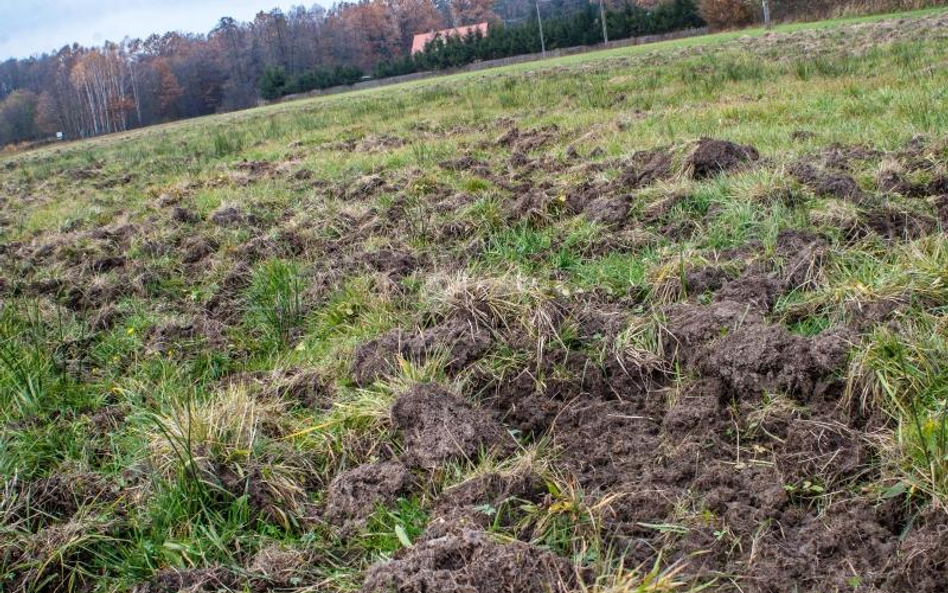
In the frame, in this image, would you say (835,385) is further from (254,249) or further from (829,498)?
(254,249)

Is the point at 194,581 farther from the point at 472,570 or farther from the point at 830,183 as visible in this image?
the point at 830,183

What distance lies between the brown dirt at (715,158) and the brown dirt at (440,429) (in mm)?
3450

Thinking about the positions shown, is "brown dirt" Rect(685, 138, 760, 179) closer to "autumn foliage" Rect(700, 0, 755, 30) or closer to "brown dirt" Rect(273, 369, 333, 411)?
"brown dirt" Rect(273, 369, 333, 411)

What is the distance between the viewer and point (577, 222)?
4.98 m

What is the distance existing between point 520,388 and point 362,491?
89cm

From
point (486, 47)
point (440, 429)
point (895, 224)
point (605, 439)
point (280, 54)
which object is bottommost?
point (605, 439)

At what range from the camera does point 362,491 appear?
8.20ft

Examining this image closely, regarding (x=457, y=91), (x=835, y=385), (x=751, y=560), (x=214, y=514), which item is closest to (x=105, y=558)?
(x=214, y=514)

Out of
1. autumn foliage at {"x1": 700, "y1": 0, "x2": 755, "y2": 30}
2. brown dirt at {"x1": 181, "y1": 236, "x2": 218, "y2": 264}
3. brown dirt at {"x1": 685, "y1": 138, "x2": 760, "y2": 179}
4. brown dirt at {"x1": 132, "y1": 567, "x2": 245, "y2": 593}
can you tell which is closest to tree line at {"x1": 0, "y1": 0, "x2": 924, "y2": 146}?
autumn foliage at {"x1": 700, "y1": 0, "x2": 755, "y2": 30}

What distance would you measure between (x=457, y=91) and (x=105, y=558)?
17.5 m

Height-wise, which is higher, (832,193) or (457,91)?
(457,91)

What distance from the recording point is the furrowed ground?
2.11m

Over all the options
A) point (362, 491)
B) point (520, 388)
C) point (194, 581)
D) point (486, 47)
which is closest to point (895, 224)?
point (520, 388)

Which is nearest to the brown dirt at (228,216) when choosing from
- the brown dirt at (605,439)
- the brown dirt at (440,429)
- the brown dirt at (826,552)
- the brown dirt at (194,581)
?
the brown dirt at (440,429)
